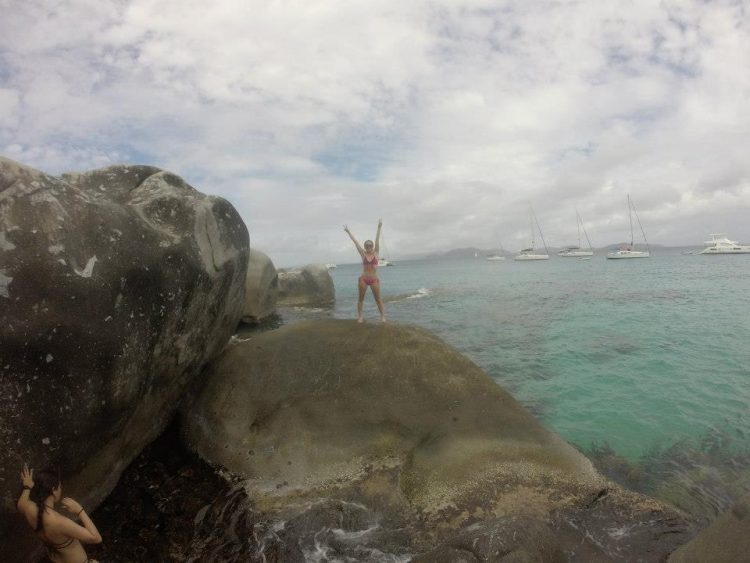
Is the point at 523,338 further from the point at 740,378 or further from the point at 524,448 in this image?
the point at 524,448

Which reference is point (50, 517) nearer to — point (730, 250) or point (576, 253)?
point (730, 250)

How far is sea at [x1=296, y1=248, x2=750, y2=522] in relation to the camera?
8.60m

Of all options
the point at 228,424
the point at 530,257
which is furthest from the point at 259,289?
the point at 530,257

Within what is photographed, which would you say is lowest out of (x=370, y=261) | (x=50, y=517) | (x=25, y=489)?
(x=50, y=517)

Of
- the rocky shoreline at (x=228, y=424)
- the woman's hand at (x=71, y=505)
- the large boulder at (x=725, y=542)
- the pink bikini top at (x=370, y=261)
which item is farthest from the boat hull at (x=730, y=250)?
the woman's hand at (x=71, y=505)

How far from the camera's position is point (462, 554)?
15.8 feet

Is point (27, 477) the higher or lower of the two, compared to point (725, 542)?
higher

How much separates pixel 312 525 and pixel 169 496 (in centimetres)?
250

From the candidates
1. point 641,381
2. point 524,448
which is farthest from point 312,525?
point 641,381

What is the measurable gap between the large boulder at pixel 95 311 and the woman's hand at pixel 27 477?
93 mm

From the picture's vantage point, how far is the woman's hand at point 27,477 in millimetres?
4438

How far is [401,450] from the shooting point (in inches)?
291

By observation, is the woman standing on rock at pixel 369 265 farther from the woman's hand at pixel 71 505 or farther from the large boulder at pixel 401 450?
the woman's hand at pixel 71 505

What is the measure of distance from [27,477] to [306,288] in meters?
A: 27.8
